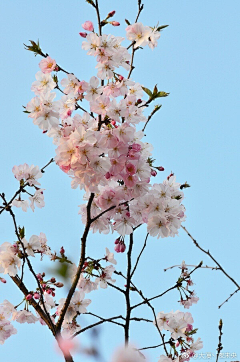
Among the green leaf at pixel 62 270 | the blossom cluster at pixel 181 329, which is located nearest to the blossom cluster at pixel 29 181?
the blossom cluster at pixel 181 329

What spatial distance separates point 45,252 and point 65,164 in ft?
2.43

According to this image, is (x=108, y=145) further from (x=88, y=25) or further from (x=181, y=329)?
(x=181, y=329)

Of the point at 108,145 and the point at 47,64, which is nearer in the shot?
the point at 108,145

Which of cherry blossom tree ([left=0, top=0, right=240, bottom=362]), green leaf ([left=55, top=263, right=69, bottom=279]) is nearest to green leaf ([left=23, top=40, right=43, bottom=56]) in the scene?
cherry blossom tree ([left=0, top=0, right=240, bottom=362])

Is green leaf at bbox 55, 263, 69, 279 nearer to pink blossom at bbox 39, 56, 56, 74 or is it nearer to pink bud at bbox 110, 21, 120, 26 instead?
pink blossom at bbox 39, 56, 56, 74

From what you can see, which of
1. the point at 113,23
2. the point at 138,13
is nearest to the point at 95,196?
the point at 113,23

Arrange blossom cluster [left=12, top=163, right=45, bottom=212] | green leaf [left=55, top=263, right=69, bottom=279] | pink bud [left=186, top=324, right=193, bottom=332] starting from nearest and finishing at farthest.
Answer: green leaf [left=55, top=263, right=69, bottom=279] < blossom cluster [left=12, top=163, right=45, bottom=212] < pink bud [left=186, top=324, right=193, bottom=332]

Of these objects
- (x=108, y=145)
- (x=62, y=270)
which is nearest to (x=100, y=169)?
(x=108, y=145)

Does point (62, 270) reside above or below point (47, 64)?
below

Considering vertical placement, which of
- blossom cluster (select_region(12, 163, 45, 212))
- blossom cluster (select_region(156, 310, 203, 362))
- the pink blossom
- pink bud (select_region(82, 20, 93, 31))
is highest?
pink bud (select_region(82, 20, 93, 31))

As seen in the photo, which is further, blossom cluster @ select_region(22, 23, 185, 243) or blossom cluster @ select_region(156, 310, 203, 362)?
blossom cluster @ select_region(156, 310, 203, 362)

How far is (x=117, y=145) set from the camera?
2.17 m

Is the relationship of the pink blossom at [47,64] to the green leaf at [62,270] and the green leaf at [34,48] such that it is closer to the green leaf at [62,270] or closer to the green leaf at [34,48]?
the green leaf at [34,48]

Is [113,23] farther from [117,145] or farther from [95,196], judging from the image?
[95,196]
